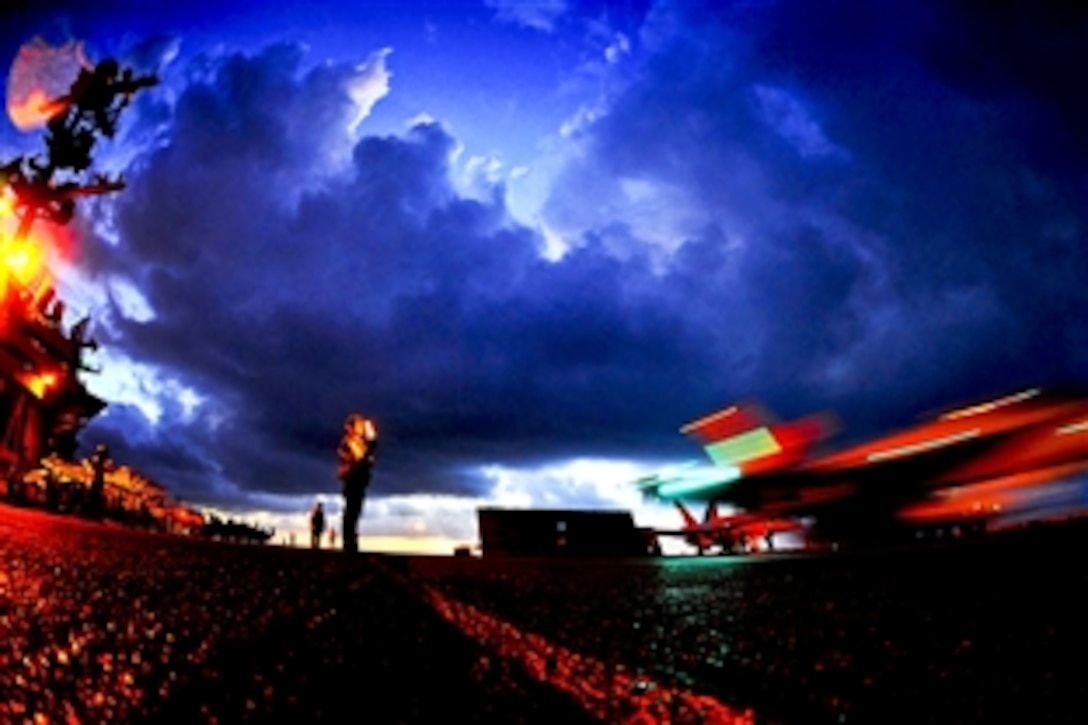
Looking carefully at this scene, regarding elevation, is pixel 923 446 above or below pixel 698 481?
below

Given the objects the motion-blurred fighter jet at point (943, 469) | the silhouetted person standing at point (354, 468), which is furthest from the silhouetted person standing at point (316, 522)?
the motion-blurred fighter jet at point (943, 469)

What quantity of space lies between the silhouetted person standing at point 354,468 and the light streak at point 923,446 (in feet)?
31.6

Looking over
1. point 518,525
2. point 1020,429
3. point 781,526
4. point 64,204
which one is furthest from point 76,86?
point 1020,429

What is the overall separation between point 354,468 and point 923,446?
1031 cm

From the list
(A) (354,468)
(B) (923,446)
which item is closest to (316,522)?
(A) (354,468)

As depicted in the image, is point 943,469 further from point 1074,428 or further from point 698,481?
point 698,481

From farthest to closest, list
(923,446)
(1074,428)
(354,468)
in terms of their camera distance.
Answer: (354,468), (923,446), (1074,428)

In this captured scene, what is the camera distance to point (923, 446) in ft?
26.6

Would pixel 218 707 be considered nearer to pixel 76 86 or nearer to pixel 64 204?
pixel 64 204

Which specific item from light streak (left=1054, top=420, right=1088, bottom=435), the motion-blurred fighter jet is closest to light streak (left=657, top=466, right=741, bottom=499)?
the motion-blurred fighter jet

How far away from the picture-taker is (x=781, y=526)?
38.3ft

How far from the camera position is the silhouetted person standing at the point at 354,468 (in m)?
12.1

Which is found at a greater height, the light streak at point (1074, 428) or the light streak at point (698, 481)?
the light streak at point (698, 481)

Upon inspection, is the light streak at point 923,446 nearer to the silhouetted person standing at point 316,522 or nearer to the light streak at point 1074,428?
the light streak at point 1074,428
